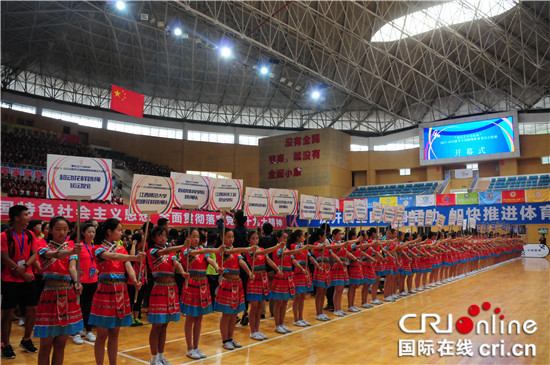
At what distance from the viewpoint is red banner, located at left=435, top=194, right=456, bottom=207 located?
72.9 feet

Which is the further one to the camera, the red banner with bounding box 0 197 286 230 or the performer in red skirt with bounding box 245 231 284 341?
the red banner with bounding box 0 197 286 230

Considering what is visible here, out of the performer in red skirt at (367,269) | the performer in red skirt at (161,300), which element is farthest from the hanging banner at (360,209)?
the performer in red skirt at (161,300)

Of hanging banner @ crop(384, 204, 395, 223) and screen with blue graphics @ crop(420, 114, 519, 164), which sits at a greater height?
screen with blue graphics @ crop(420, 114, 519, 164)

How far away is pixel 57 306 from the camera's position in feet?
12.0

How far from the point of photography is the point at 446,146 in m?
26.3

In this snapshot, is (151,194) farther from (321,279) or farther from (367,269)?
(367,269)

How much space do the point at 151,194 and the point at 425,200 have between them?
20.5 m

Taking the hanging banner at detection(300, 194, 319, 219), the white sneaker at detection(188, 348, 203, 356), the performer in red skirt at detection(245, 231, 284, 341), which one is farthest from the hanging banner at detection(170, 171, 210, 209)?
the hanging banner at detection(300, 194, 319, 219)

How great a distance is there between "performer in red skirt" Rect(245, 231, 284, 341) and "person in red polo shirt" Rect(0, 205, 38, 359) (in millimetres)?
2681

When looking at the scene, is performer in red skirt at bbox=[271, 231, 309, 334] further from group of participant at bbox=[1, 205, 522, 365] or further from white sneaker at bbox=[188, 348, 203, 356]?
white sneaker at bbox=[188, 348, 203, 356]

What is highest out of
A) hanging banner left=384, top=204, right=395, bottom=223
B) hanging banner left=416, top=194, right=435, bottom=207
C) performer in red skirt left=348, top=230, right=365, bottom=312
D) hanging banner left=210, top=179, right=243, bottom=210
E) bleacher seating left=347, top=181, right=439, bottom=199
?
bleacher seating left=347, top=181, right=439, bottom=199

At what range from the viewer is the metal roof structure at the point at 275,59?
66.4ft

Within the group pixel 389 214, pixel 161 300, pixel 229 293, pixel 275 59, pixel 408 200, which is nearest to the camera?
pixel 161 300

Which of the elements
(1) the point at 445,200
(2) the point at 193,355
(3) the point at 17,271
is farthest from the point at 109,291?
(1) the point at 445,200
